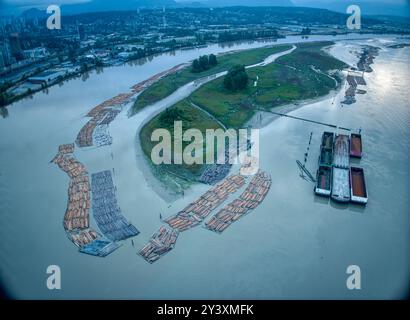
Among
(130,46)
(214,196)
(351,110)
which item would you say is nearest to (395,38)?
(351,110)

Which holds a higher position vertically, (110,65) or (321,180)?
(110,65)

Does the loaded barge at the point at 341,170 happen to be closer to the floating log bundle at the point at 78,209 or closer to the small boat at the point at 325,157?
the small boat at the point at 325,157

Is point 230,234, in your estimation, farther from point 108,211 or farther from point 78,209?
point 78,209

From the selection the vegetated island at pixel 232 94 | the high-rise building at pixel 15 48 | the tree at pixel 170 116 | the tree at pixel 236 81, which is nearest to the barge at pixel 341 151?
the vegetated island at pixel 232 94

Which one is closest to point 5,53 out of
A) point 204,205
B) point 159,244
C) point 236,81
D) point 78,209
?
point 236,81

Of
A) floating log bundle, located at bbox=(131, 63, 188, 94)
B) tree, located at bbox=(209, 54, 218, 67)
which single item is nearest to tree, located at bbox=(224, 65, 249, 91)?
tree, located at bbox=(209, 54, 218, 67)
